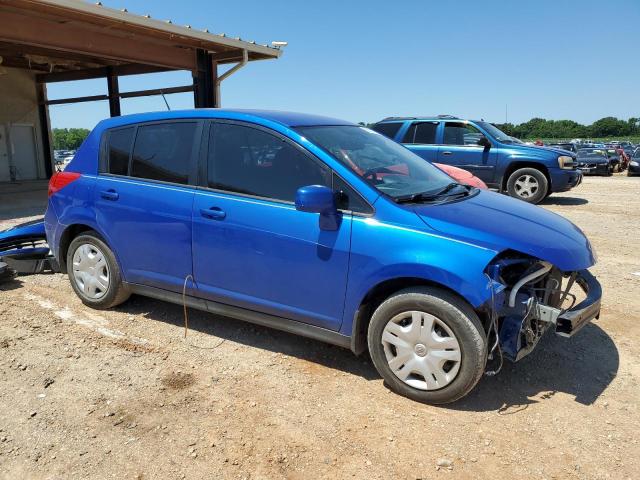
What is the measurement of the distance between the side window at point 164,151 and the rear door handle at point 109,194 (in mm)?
211

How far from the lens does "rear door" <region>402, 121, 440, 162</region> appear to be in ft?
38.3

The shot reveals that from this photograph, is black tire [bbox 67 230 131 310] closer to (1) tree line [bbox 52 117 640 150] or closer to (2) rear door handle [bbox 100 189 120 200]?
(2) rear door handle [bbox 100 189 120 200]

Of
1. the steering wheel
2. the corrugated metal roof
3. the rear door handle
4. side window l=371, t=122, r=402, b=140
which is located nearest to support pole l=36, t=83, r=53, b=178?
the corrugated metal roof

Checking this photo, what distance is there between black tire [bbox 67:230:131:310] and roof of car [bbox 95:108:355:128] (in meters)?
1.03

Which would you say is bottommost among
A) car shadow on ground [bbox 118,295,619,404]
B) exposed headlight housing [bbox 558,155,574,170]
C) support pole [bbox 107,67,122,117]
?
car shadow on ground [bbox 118,295,619,404]

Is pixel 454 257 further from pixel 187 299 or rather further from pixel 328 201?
pixel 187 299

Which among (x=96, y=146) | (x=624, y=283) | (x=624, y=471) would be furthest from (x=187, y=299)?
(x=624, y=283)

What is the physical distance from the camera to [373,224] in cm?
313

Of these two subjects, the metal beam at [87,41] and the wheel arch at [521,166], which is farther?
the wheel arch at [521,166]

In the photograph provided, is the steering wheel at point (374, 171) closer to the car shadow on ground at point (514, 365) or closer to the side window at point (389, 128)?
the car shadow on ground at point (514, 365)

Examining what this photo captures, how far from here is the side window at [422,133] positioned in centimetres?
1173

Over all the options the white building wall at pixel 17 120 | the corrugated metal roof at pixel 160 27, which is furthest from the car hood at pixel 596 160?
the white building wall at pixel 17 120

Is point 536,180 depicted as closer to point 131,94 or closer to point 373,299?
point 373,299

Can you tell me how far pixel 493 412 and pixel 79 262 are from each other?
3.63 meters
